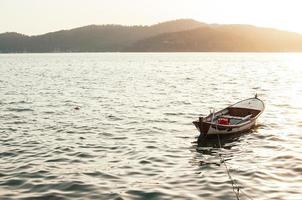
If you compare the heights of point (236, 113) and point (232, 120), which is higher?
point (236, 113)

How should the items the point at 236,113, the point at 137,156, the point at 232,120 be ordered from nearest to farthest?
the point at 137,156 < the point at 232,120 < the point at 236,113

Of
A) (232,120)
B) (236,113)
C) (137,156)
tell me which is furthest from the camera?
(236,113)

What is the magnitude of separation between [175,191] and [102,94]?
4391cm

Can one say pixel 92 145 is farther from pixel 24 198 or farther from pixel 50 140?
pixel 24 198

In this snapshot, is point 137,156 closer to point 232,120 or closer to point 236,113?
point 232,120

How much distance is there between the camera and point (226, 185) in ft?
65.9

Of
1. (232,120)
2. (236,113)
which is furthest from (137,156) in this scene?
(236,113)

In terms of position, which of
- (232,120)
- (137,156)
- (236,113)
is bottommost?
(137,156)

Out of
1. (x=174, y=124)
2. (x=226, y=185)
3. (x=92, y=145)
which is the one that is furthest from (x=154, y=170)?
(x=174, y=124)

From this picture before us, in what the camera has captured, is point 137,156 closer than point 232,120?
Yes

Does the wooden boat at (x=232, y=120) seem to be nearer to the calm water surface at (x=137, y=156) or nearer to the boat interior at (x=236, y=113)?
the boat interior at (x=236, y=113)

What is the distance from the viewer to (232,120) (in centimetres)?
3562

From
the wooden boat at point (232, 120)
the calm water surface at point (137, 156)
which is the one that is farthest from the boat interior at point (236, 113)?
the calm water surface at point (137, 156)

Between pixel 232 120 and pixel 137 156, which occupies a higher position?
pixel 232 120
